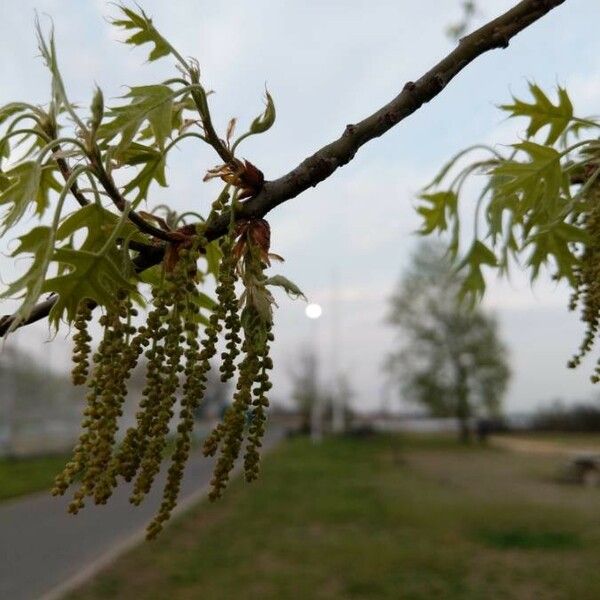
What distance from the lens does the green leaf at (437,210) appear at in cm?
165

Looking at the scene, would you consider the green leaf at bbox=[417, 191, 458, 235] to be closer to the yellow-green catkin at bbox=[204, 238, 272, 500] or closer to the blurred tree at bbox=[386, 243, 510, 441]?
the yellow-green catkin at bbox=[204, 238, 272, 500]

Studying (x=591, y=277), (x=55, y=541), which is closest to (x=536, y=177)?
(x=591, y=277)

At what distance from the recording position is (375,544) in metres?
12.5

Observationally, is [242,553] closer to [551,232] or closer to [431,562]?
[431,562]

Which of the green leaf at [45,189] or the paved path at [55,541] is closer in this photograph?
the green leaf at [45,189]

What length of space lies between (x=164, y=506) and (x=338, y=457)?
2922cm

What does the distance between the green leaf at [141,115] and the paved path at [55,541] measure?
7.28 meters

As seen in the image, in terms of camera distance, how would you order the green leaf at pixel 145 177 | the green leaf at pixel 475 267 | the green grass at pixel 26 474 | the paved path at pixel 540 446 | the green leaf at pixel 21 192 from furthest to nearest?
the paved path at pixel 540 446 < the green grass at pixel 26 474 < the green leaf at pixel 475 267 < the green leaf at pixel 145 177 < the green leaf at pixel 21 192

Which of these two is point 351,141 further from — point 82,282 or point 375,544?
point 375,544

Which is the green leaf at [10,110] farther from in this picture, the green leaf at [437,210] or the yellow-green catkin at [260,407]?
the green leaf at [437,210]

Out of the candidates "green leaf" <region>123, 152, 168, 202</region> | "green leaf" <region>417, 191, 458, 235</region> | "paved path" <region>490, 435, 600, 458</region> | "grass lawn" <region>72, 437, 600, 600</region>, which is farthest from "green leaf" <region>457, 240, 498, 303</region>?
"paved path" <region>490, 435, 600, 458</region>

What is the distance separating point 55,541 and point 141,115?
11.9 m

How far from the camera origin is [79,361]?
2.89 ft

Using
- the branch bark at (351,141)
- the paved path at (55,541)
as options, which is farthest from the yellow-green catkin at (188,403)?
the paved path at (55,541)
